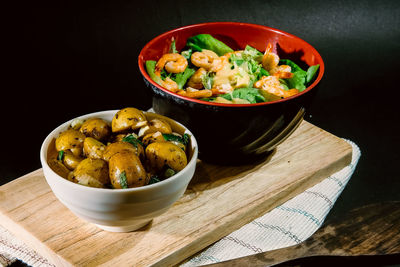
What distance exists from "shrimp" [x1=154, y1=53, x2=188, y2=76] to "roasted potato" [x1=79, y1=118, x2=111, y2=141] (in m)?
0.28

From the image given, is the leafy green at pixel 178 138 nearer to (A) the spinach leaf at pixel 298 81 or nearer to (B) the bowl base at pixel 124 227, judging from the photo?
(B) the bowl base at pixel 124 227

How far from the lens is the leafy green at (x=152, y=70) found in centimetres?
132

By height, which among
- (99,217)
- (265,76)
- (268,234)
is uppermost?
(265,76)

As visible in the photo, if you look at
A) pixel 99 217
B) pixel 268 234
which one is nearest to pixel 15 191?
pixel 99 217

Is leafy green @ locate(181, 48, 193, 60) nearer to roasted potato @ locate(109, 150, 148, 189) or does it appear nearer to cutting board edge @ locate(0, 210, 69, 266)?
roasted potato @ locate(109, 150, 148, 189)

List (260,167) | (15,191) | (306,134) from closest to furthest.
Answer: (15,191), (260,167), (306,134)

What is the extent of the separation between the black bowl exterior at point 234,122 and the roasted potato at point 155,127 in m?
0.08

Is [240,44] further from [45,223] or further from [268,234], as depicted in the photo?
[45,223]

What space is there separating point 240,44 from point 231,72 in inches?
9.2

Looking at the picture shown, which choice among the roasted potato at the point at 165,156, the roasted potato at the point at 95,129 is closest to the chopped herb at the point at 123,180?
the roasted potato at the point at 165,156

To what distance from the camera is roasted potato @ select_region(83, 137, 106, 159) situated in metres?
1.05

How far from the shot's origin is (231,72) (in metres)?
1.36

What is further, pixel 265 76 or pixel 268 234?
pixel 265 76

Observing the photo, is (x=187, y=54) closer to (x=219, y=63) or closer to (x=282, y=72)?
(x=219, y=63)
